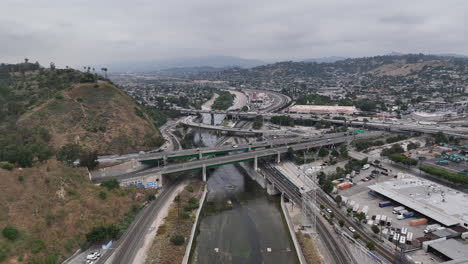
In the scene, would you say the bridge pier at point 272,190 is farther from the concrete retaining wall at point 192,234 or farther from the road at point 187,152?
the road at point 187,152

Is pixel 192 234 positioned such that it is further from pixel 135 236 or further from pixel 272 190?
pixel 272 190

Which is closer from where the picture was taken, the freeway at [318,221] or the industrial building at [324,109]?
the freeway at [318,221]

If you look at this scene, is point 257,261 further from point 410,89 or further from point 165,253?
point 410,89

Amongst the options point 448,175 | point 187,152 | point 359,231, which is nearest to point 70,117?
point 187,152

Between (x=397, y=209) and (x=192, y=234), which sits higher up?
(x=397, y=209)

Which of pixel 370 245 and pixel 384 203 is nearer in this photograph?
pixel 370 245

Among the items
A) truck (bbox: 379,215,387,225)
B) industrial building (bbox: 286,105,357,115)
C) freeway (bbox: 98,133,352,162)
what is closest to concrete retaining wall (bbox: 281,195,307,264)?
truck (bbox: 379,215,387,225)

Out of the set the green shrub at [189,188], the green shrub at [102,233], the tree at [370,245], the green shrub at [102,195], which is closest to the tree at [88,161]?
the green shrub at [102,195]
